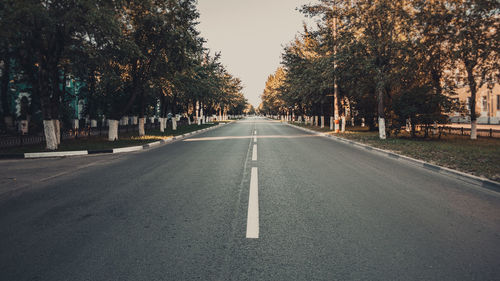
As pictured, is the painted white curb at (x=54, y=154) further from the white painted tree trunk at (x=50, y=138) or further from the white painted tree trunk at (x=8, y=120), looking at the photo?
the white painted tree trunk at (x=8, y=120)

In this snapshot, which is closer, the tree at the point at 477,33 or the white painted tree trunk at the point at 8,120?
the tree at the point at 477,33

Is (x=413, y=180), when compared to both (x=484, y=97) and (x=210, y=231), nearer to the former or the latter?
(x=210, y=231)

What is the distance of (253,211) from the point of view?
16.2ft

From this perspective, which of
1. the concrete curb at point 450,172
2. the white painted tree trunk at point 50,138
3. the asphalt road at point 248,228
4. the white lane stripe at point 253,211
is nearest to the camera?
the asphalt road at point 248,228

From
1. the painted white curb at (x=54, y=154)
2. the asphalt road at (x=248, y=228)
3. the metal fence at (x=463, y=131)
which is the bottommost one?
the asphalt road at (x=248, y=228)

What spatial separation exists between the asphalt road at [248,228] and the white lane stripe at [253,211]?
1.1 inches

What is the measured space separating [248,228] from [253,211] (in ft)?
2.47

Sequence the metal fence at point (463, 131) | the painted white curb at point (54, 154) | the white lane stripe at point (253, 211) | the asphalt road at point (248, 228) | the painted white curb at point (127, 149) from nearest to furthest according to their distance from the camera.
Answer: the asphalt road at point (248, 228)
the white lane stripe at point (253, 211)
the painted white curb at point (54, 154)
the painted white curb at point (127, 149)
the metal fence at point (463, 131)

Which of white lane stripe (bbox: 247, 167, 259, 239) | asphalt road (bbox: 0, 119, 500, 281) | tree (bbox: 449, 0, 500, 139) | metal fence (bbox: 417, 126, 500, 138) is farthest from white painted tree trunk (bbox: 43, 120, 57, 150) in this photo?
metal fence (bbox: 417, 126, 500, 138)

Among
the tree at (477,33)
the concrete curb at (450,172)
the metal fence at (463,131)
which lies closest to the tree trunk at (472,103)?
the metal fence at (463,131)

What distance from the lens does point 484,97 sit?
136 feet

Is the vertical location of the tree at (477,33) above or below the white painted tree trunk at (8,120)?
above

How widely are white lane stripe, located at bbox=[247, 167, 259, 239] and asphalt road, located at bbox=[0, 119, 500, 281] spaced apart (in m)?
0.03

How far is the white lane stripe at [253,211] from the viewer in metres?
4.05
